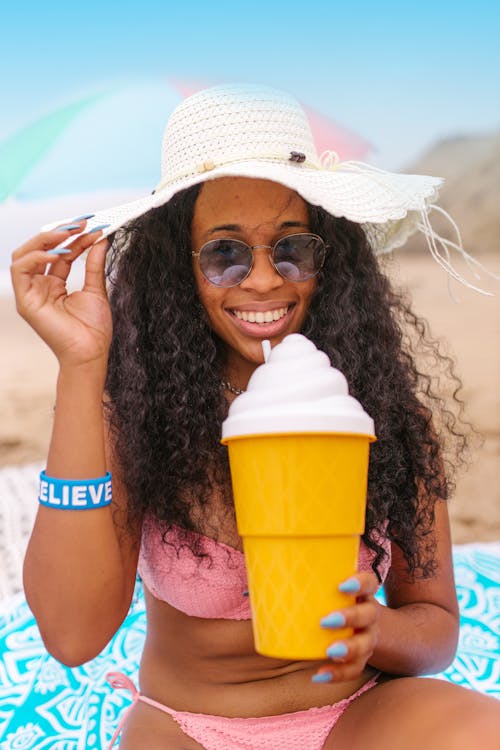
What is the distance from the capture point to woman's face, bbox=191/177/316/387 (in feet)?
6.62

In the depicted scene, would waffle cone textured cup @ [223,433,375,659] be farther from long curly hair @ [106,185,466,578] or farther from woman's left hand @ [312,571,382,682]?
long curly hair @ [106,185,466,578]

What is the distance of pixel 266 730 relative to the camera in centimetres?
204

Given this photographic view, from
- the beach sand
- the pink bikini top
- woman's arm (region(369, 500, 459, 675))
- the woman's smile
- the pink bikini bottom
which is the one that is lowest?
the beach sand

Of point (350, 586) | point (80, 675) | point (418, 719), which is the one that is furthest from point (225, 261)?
point (80, 675)

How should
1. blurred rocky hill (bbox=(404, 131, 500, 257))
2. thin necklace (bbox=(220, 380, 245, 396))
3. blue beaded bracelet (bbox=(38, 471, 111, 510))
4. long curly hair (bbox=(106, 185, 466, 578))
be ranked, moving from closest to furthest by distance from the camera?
blue beaded bracelet (bbox=(38, 471, 111, 510))
long curly hair (bbox=(106, 185, 466, 578))
thin necklace (bbox=(220, 380, 245, 396))
blurred rocky hill (bbox=(404, 131, 500, 257))

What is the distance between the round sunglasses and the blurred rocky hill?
11.7m

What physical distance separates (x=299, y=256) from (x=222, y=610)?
2.95 ft

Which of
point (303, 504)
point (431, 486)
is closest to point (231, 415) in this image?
point (303, 504)

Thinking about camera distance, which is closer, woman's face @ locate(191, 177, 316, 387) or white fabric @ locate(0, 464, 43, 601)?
woman's face @ locate(191, 177, 316, 387)

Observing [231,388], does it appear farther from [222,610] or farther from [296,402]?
[296,402]

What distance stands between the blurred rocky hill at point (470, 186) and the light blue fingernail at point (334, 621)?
1244 centimetres

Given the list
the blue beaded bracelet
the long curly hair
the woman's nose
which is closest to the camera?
the blue beaded bracelet

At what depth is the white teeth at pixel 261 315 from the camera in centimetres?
202

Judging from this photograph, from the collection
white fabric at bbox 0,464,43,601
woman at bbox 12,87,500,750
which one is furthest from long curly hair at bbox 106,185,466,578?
white fabric at bbox 0,464,43,601
